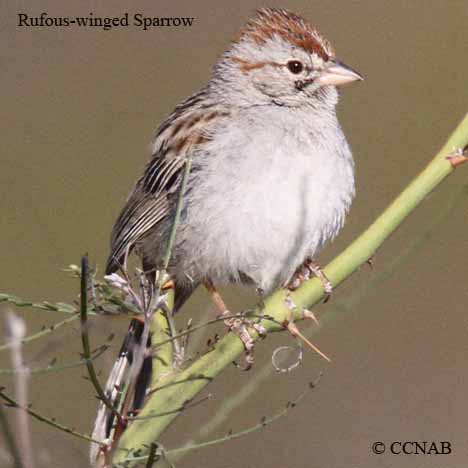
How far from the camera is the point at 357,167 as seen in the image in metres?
5.89

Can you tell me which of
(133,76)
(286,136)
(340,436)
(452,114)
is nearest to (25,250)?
(133,76)

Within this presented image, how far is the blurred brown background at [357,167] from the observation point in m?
5.01

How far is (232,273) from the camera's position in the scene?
132 inches

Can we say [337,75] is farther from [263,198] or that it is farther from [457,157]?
[457,157]

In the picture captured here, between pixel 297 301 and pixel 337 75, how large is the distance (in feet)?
5.39

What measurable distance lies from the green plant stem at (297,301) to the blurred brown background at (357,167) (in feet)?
8.82

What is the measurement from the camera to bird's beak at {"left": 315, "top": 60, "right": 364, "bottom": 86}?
3382mm

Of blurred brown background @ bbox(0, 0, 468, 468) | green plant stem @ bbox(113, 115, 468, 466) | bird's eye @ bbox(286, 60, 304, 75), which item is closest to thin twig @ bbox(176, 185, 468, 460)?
green plant stem @ bbox(113, 115, 468, 466)

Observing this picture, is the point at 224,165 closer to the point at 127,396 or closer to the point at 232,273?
the point at 232,273

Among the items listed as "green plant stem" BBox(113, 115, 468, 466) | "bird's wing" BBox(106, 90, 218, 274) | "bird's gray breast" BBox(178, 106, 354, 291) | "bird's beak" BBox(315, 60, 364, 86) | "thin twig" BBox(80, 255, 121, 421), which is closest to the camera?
"thin twig" BBox(80, 255, 121, 421)

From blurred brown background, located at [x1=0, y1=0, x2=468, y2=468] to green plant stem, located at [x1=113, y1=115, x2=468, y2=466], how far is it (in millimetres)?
2689

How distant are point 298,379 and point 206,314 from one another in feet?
11.8

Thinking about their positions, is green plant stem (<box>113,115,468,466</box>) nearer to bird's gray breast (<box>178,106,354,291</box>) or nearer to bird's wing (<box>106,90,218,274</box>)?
bird's gray breast (<box>178,106,354,291</box>)

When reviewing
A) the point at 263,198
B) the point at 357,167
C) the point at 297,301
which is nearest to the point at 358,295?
the point at 297,301
